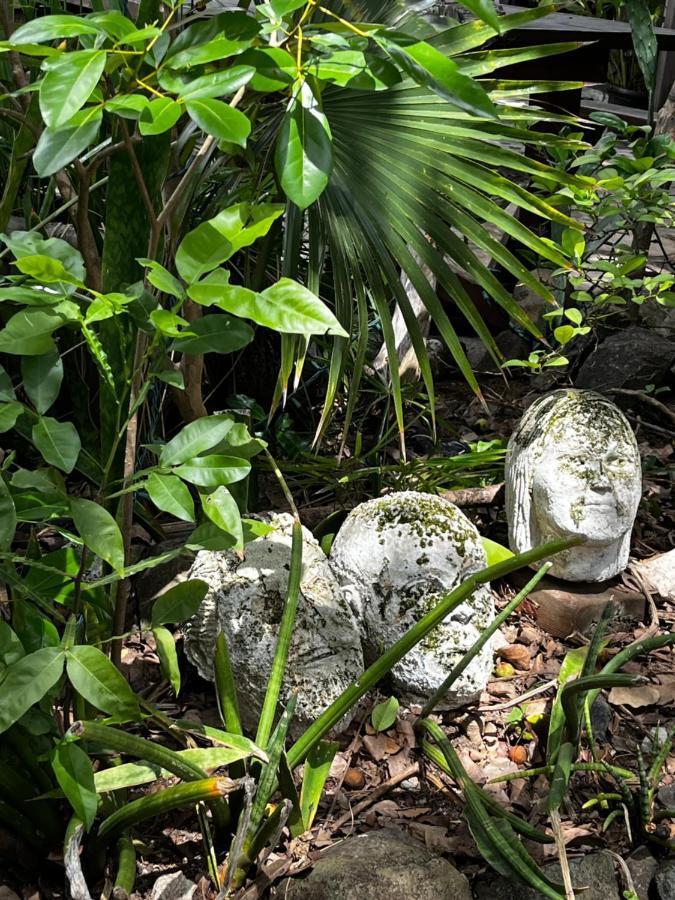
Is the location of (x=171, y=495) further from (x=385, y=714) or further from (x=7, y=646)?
(x=385, y=714)

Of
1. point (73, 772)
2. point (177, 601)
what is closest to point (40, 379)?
point (177, 601)

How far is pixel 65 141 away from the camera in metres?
0.84

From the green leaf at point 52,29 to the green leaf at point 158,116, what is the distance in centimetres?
9

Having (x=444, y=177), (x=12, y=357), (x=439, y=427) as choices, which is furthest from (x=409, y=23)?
(x=439, y=427)

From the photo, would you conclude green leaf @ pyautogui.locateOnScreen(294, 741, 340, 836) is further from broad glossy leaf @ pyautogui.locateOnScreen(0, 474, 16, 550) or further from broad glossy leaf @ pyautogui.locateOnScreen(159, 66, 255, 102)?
broad glossy leaf @ pyautogui.locateOnScreen(159, 66, 255, 102)

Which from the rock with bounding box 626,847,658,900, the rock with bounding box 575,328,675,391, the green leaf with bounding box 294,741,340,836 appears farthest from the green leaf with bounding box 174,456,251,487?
the rock with bounding box 575,328,675,391

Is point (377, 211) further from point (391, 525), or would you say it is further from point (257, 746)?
point (257, 746)

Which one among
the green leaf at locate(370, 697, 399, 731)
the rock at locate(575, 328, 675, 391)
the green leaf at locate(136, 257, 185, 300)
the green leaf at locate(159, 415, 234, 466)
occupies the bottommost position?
the green leaf at locate(370, 697, 399, 731)

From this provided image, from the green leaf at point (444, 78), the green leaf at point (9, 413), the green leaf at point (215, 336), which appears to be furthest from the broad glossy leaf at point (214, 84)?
the green leaf at point (9, 413)

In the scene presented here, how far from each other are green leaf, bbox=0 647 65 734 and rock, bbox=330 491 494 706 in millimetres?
885

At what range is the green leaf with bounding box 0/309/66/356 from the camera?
971mm

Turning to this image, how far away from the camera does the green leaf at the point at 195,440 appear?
1.06m

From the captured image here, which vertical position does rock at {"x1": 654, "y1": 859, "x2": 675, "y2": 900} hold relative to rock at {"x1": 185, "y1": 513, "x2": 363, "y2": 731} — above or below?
below

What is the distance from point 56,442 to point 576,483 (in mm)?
1267
